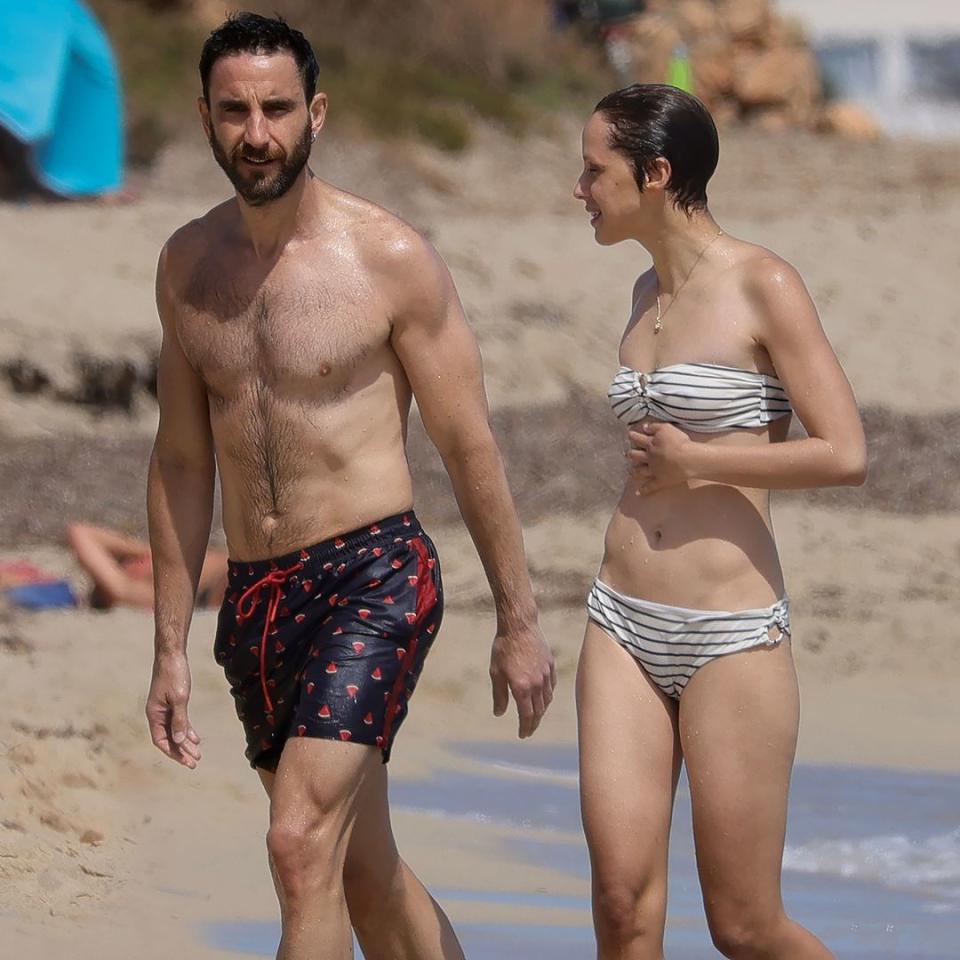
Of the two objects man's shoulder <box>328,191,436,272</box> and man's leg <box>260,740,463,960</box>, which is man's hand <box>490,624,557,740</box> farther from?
man's shoulder <box>328,191,436,272</box>

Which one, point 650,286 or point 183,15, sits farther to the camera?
point 183,15

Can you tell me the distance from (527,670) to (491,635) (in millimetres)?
4423

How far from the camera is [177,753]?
3.94m

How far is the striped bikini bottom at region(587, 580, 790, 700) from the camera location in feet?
12.1

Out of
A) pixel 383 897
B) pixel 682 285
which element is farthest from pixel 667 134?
pixel 383 897

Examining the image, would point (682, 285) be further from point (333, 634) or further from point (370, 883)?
point (370, 883)

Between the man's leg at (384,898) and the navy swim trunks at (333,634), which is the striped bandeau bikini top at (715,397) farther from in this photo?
the man's leg at (384,898)

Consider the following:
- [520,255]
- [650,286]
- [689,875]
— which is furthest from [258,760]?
[520,255]

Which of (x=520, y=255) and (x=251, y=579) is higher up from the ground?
(x=520, y=255)

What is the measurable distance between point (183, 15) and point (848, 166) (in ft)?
27.3

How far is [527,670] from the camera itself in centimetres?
381

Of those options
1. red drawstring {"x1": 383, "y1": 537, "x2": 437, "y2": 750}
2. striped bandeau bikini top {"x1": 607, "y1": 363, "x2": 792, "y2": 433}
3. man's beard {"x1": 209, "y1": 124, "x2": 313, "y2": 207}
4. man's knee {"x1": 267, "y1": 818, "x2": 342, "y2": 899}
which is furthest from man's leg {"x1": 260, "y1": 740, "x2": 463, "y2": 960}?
man's beard {"x1": 209, "y1": 124, "x2": 313, "y2": 207}

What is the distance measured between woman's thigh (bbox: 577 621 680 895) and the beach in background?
4.38 ft

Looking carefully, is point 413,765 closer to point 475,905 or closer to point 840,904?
point 475,905
